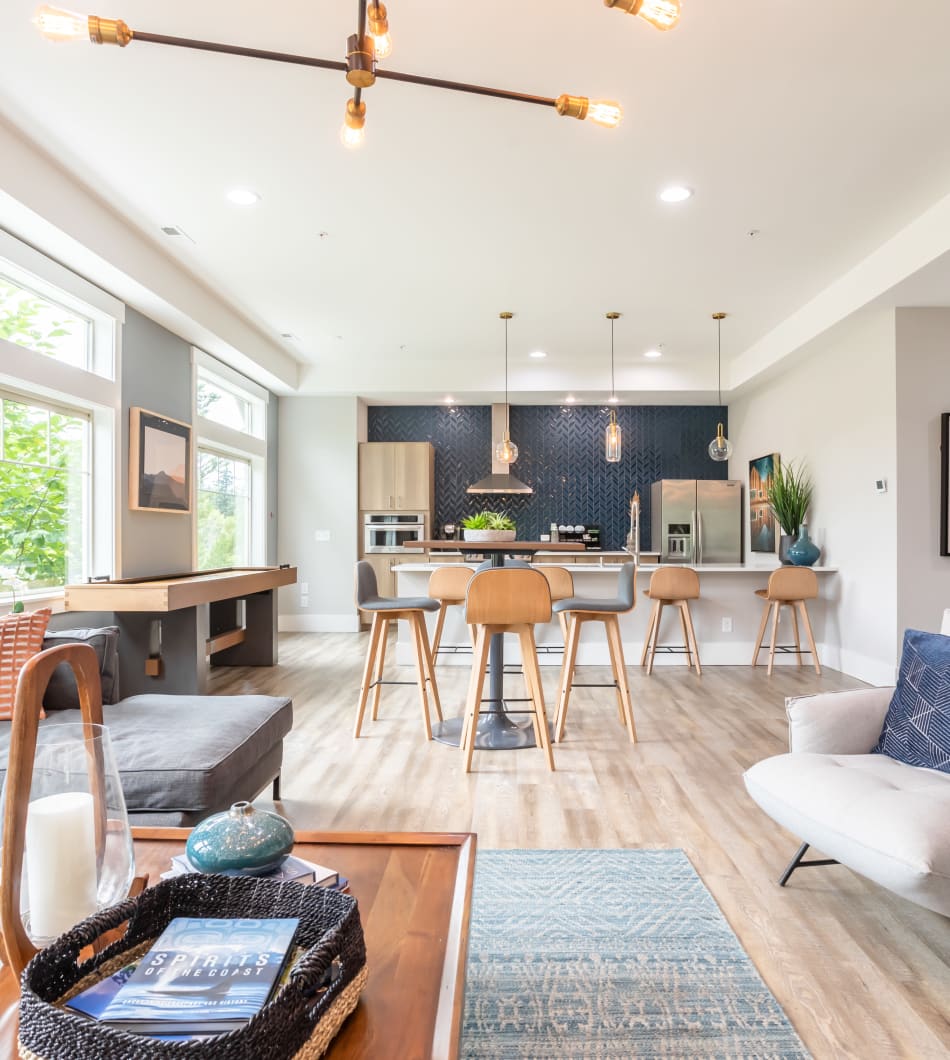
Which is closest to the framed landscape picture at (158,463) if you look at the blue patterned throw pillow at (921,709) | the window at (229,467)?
the window at (229,467)

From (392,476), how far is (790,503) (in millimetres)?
4277

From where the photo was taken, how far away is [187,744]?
2.22 meters

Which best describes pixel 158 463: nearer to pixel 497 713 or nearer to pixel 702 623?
pixel 497 713

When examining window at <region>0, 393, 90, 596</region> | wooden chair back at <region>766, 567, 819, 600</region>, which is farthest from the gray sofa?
wooden chair back at <region>766, 567, 819, 600</region>

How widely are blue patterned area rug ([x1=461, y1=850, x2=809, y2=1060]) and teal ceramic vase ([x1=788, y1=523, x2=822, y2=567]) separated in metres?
4.12

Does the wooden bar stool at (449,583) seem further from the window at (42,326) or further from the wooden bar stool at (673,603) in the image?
the window at (42,326)

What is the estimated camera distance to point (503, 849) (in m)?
2.43

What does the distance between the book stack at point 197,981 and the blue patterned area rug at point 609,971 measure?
0.78 m

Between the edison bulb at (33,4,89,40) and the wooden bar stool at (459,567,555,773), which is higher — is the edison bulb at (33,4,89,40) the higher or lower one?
the higher one

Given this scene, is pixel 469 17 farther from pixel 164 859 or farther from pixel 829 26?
pixel 164 859

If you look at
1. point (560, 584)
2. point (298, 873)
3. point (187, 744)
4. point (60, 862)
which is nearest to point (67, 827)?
point (60, 862)

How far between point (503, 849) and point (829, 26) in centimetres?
323

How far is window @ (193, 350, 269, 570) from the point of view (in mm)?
6375

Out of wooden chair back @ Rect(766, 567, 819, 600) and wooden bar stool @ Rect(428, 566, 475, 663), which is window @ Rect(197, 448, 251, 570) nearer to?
wooden bar stool @ Rect(428, 566, 475, 663)
